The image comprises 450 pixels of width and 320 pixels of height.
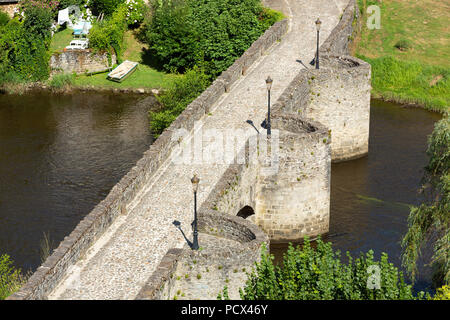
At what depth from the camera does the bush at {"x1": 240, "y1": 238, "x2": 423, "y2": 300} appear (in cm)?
2774

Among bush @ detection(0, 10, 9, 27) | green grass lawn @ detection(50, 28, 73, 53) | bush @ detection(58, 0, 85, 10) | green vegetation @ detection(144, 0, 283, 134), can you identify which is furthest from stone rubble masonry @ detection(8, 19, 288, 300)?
bush @ detection(0, 10, 9, 27)

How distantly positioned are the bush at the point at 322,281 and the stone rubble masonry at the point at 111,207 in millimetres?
6232

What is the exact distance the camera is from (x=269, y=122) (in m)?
39.9

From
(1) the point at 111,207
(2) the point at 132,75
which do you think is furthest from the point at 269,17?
(1) the point at 111,207

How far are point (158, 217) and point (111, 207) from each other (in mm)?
2037

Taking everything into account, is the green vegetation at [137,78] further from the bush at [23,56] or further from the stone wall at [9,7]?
the stone wall at [9,7]

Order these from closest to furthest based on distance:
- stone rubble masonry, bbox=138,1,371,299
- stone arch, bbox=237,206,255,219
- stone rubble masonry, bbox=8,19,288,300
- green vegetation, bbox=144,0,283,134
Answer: stone rubble masonry, bbox=8,19,288,300, stone rubble masonry, bbox=138,1,371,299, stone arch, bbox=237,206,255,219, green vegetation, bbox=144,0,283,134

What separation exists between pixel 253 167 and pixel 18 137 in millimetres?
20275

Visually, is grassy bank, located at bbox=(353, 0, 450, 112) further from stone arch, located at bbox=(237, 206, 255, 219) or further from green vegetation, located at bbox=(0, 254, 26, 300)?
green vegetation, located at bbox=(0, 254, 26, 300)

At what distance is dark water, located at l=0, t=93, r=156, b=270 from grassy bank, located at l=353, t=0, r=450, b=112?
17.1m

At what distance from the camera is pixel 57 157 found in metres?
51.1

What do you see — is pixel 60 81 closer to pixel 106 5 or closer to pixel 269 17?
pixel 106 5
